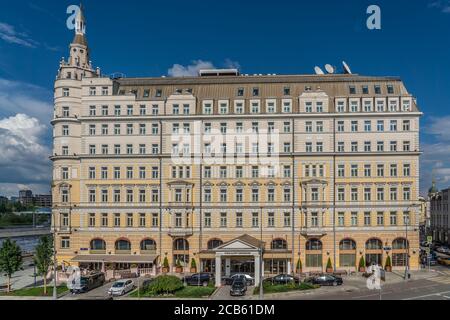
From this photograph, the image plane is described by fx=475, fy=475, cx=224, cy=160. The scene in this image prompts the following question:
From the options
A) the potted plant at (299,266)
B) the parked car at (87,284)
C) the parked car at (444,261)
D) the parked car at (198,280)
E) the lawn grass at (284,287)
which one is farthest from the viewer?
the parked car at (444,261)

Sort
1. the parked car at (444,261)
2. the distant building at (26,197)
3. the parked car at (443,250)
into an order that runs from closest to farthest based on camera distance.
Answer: the parked car at (444,261) < the parked car at (443,250) < the distant building at (26,197)

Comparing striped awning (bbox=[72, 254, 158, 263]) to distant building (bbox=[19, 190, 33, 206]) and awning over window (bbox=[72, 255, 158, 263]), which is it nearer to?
awning over window (bbox=[72, 255, 158, 263])

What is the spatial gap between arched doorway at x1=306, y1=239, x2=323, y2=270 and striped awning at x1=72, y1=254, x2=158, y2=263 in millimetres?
12844

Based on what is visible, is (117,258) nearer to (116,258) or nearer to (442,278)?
(116,258)

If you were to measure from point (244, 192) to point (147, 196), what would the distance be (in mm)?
8333

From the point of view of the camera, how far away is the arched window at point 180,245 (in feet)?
133

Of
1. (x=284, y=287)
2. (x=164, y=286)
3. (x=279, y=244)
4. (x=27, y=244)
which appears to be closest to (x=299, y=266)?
(x=279, y=244)

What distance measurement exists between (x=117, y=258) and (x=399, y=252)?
23565 mm

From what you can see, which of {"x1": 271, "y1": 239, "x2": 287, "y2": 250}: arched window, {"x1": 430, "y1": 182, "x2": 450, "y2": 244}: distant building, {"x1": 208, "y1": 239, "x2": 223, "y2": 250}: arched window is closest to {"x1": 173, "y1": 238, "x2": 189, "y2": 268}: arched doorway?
{"x1": 208, "y1": 239, "x2": 223, "y2": 250}: arched window

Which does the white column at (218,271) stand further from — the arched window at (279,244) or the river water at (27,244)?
the river water at (27,244)

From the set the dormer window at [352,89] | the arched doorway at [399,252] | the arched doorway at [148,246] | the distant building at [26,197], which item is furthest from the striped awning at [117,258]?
the distant building at [26,197]

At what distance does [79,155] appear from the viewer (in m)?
41.3

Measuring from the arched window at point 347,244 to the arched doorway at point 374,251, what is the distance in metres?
1.23
